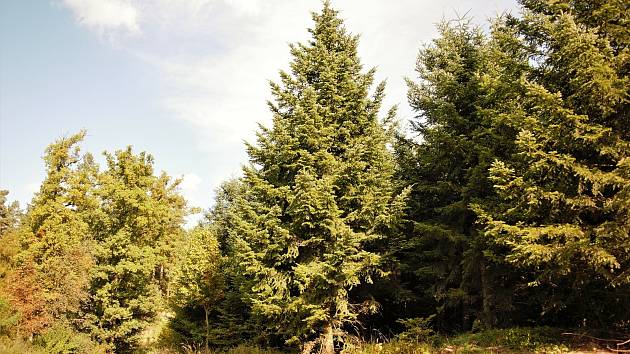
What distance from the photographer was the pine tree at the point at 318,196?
13305 mm

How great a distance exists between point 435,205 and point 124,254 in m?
19.6

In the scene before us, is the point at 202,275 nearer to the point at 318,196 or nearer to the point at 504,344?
the point at 318,196

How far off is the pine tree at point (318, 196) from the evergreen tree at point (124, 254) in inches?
531

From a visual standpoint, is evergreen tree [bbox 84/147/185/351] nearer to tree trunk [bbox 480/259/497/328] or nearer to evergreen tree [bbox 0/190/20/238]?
tree trunk [bbox 480/259/497/328]

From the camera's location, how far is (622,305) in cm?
1123

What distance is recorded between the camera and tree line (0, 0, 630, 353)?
991 cm

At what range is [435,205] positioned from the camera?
1688cm

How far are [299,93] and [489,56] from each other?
26.2ft

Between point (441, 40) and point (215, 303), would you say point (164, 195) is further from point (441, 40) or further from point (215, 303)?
point (441, 40)

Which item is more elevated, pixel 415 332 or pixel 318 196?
pixel 318 196

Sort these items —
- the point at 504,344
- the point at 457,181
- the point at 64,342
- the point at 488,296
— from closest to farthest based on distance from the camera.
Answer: the point at 504,344, the point at 488,296, the point at 457,181, the point at 64,342

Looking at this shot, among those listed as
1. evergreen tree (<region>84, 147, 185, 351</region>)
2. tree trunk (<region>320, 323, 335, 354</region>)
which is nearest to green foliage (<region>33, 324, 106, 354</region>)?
evergreen tree (<region>84, 147, 185, 351</region>)

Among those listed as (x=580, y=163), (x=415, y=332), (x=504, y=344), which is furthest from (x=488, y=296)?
(x=580, y=163)

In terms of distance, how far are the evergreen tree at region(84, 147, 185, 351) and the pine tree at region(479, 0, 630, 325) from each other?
22404 mm
